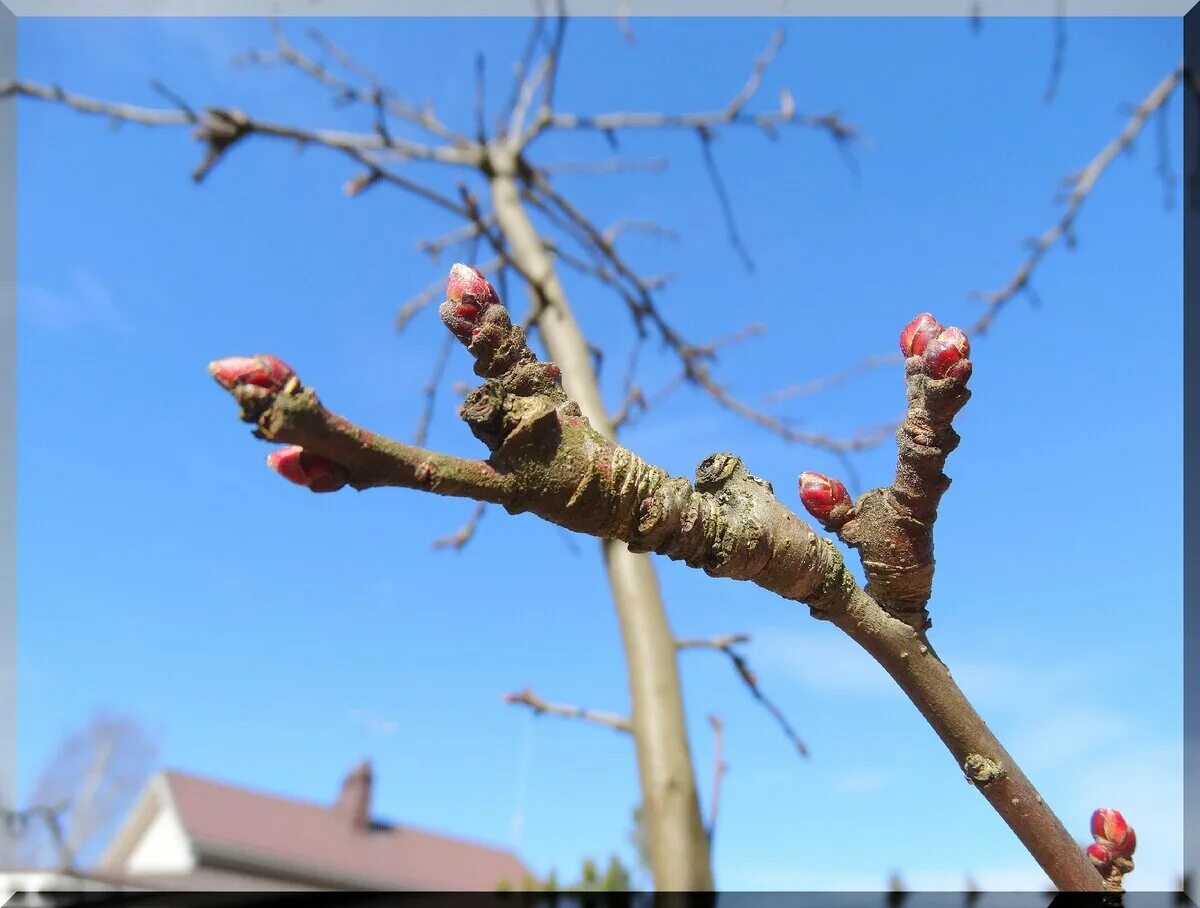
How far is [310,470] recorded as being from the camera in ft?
2.33

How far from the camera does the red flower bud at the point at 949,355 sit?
2.78ft

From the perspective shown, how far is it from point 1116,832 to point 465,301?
3.25 ft

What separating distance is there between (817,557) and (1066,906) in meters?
0.43

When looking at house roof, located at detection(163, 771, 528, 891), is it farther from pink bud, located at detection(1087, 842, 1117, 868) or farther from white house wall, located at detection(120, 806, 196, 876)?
pink bud, located at detection(1087, 842, 1117, 868)

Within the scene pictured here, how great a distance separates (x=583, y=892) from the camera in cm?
155

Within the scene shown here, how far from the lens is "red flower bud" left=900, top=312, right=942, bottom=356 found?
0.86m

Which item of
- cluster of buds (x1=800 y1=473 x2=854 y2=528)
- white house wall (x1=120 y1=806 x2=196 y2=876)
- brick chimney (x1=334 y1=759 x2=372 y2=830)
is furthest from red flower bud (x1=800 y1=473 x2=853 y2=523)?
brick chimney (x1=334 y1=759 x2=372 y2=830)

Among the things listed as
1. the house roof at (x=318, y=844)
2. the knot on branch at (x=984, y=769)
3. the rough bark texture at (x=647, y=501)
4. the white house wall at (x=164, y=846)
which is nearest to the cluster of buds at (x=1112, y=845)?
the rough bark texture at (x=647, y=501)

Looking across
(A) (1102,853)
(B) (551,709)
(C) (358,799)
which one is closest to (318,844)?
(C) (358,799)

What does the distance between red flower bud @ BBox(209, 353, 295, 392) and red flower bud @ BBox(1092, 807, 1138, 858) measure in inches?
42.1

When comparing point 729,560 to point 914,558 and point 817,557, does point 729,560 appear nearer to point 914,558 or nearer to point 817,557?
point 817,557

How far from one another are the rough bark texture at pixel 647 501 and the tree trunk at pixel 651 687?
0.96 m

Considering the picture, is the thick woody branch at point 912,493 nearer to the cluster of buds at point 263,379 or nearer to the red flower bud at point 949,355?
the red flower bud at point 949,355

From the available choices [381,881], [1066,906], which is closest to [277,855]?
[381,881]
